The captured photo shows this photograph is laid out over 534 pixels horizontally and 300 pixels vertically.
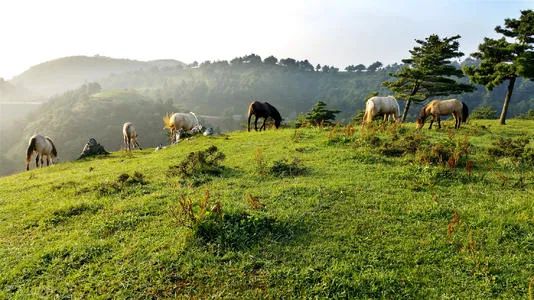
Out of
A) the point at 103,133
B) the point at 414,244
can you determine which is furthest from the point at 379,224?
the point at 103,133

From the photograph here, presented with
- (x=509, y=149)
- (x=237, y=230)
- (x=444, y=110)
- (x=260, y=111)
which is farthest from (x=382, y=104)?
(x=237, y=230)

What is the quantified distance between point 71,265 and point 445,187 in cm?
887

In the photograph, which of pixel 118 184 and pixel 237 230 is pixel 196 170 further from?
pixel 237 230

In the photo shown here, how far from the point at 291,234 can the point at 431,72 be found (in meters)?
31.9

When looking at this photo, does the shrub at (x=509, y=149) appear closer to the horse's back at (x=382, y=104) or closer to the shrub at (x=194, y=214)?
the horse's back at (x=382, y=104)

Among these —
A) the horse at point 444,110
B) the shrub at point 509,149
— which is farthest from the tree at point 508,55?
the shrub at point 509,149

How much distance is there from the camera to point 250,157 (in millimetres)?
14586

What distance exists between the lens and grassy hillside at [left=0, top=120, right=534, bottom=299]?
611cm

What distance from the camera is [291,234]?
24.6 ft

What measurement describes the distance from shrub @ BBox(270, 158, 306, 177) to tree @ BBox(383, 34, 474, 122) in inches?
992

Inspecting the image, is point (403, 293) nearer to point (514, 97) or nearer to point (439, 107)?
point (439, 107)

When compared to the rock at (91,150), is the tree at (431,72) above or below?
above

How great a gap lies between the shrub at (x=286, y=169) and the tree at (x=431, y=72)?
992 inches

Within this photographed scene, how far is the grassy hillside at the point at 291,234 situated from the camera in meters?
6.11
